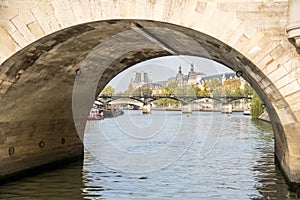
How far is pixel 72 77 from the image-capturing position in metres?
14.1

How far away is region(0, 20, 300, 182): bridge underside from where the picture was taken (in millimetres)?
9773

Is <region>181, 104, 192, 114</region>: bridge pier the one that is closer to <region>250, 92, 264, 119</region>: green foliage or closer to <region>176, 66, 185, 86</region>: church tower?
<region>176, 66, 185, 86</region>: church tower

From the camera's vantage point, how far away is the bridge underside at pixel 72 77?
9773 mm

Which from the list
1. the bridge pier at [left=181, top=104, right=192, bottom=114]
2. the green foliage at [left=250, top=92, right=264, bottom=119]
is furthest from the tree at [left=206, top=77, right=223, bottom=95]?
the green foliage at [left=250, top=92, right=264, bottom=119]

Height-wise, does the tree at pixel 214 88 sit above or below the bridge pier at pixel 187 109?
above

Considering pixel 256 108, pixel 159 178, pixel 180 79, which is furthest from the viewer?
pixel 180 79

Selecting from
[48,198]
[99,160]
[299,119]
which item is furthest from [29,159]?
[299,119]

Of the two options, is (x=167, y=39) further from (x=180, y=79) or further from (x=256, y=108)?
(x=180, y=79)

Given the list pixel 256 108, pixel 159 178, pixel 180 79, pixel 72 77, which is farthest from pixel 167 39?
pixel 180 79

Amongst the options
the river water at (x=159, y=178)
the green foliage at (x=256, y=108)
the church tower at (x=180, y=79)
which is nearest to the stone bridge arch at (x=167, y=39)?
the river water at (x=159, y=178)

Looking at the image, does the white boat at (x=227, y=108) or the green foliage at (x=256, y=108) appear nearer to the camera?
the green foliage at (x=256, y=108)

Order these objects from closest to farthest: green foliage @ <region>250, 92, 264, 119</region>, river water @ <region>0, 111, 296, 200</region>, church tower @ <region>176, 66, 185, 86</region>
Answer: river water @ <region>0, 111, 296, 200</region> < green foliage @ <region>250, 92, 264, 119</region> < church tower @ <region>176, 66, 185, 86</region>

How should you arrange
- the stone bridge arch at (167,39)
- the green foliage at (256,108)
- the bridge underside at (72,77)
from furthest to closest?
the green foliage at (256,108)
the bridge underside at (72,77)
the stone bridge arch at (167,39)

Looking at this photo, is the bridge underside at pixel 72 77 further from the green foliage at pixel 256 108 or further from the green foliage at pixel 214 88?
the green foliage at pixel 214 88
